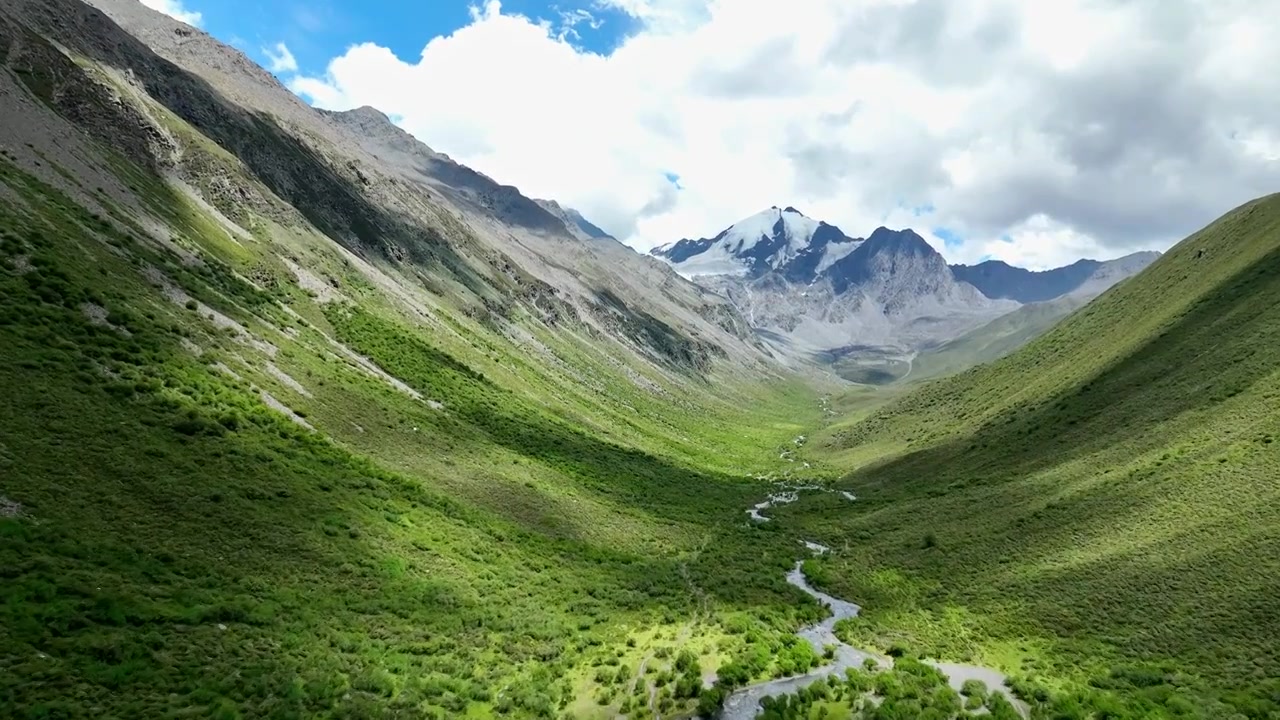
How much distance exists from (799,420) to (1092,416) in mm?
130044

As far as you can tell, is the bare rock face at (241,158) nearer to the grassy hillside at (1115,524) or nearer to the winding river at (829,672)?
the grassy hillside at (1115,524)

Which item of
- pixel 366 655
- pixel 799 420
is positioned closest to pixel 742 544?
pixel 366 655

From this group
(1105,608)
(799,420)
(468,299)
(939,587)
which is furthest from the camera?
(799,420)

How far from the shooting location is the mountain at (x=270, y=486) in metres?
22.9

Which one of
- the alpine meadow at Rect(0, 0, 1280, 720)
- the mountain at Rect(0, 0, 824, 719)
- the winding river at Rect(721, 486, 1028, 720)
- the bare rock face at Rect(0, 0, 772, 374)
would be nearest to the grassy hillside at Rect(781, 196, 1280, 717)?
the alpine meadow at Rect(0, 0, 1280, 720)

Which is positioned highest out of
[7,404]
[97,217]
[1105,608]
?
[1105,608]

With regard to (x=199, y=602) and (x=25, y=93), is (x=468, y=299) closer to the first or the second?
(x=25, y=93)

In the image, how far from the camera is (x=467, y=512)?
151ft

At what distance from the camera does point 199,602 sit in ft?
80.7

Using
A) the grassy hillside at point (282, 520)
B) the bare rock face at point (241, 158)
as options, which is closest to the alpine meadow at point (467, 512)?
the grassy hillside at point (282, 520)

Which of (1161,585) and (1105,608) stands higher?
(1161,585)

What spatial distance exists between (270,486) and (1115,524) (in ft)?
179

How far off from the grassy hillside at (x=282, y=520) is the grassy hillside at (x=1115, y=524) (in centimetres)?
1032

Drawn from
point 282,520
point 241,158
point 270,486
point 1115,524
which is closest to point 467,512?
point 270,486
